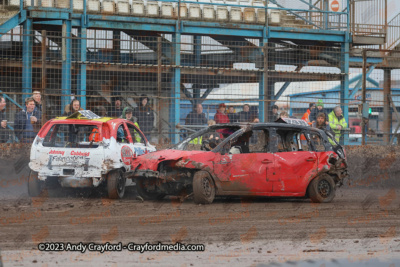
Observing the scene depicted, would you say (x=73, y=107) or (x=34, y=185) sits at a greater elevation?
(x=73, y=107)

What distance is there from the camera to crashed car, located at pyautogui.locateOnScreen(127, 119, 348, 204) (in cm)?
1184

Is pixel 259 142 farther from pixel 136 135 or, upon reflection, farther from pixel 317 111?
pixel 317 111

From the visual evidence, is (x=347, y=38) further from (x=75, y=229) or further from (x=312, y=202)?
(x=75, y=229)

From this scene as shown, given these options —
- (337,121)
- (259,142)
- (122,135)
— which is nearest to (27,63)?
(122,135)

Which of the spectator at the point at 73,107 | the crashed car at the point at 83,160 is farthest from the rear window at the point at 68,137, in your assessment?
the spectator at the point at 73,107

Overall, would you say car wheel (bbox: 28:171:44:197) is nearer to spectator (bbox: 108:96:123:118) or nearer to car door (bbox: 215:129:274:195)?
car door (bbox: 215:129:274:195)

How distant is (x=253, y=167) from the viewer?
12.1 metres

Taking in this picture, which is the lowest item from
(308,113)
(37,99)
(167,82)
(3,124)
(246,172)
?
(246,172)

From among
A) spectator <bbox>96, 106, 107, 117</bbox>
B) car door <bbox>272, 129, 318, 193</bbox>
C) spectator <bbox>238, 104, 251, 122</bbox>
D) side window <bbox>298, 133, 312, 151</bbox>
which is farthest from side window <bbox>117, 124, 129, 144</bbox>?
spectator <bbox>238, 104, 251, 122</bbox>

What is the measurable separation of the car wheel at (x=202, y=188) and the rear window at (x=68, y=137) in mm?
2361

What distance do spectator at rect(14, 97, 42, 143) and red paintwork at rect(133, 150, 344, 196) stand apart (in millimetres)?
4308

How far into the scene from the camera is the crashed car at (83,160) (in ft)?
41.2

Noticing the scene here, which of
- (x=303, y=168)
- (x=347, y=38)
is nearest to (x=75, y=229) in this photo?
(x=303, y=168)

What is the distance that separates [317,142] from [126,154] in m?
3.62
